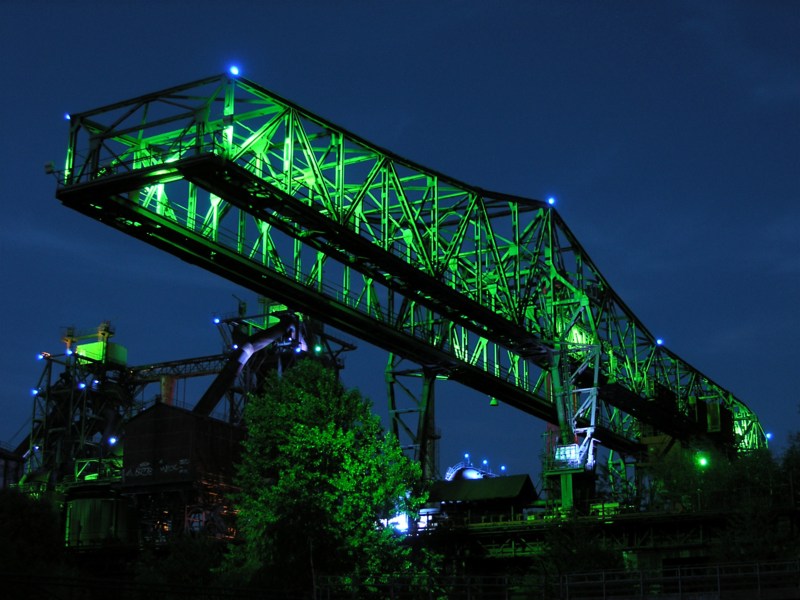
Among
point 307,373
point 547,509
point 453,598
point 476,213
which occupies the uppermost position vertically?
point 476,213

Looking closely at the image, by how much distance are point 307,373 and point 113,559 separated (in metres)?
29.1

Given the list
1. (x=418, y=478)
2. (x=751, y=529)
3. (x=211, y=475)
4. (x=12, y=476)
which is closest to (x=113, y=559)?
(x=211, y=475)

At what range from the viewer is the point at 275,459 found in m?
50.9

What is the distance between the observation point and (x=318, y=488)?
48.6m

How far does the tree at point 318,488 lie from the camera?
154ft

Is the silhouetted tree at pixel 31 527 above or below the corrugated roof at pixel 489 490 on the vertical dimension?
below

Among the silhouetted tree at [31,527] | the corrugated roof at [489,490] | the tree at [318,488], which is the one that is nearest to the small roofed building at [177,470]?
the silhouetted tree at [31,527]

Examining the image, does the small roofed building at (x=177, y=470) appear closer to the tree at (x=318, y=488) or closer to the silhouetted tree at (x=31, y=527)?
the silhouetted tree at (x=31, y=527)

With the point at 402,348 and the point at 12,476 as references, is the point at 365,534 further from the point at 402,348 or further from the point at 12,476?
the point at 12,476

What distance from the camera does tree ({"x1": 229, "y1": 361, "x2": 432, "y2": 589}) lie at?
154ft

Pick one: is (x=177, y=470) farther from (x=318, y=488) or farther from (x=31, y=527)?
(x=318, y=488)

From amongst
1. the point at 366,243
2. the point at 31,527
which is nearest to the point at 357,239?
the point at 366,243

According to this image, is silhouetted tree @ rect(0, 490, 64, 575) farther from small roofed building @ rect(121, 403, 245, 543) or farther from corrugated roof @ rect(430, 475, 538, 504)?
corrugated roof @ rect(430, 475, 538, 504)

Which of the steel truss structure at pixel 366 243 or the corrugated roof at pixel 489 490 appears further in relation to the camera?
the corrugated roof at pixel 489 490
